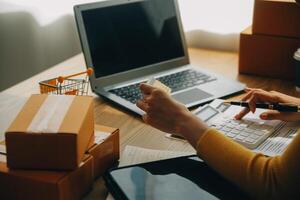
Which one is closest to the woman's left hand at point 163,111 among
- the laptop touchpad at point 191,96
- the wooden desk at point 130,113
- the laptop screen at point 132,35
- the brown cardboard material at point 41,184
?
the wooden desk at point 130,113

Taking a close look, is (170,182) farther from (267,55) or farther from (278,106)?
(267,55)

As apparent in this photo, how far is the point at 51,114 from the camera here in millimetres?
981

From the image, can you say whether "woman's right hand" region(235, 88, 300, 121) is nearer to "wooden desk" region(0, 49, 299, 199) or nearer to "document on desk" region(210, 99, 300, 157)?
"document on desk" region(210, 99, 300, 157)

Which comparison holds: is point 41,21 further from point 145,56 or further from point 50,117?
point 50,117

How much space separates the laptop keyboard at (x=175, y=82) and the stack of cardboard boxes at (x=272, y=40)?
20cm

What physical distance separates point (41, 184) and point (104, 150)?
0.20 metres

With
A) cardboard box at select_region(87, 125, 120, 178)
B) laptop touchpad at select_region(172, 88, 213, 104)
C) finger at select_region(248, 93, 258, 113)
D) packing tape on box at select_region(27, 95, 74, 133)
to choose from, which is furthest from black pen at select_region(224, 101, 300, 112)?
packing tape on box at select_region(27, 95, 74, 133)

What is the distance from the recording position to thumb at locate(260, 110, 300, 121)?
1262 mm

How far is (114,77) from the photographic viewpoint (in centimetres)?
158

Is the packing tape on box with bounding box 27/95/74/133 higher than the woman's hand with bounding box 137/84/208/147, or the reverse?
the packing tape on box with bounding box 27/95/74/133

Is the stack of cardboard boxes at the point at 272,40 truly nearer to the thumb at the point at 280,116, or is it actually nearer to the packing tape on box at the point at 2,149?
the thumb at the point at 280,116

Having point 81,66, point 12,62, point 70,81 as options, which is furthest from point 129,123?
point 12,62

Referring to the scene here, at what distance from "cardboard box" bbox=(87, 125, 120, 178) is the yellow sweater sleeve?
0.20 m

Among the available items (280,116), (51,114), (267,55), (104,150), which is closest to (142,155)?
(104,150)
